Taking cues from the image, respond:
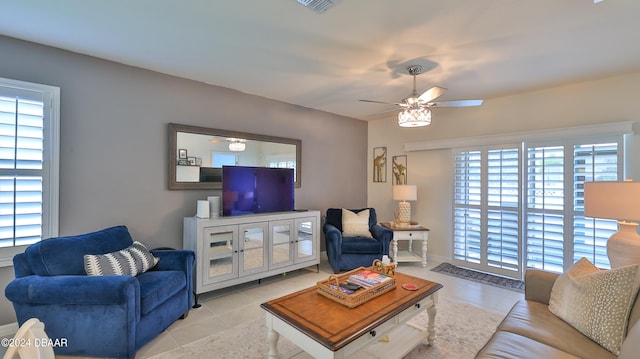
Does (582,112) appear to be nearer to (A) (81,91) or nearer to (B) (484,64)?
(B) (484,64)

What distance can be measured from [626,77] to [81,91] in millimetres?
5785

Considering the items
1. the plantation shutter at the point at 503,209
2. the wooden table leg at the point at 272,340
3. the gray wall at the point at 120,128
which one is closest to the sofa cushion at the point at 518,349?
the wooden table leg at the point at 272,340

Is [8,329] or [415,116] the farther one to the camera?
[415,116]

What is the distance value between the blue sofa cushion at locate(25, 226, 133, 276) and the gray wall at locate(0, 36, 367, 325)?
476mm

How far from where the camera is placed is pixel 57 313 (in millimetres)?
2037

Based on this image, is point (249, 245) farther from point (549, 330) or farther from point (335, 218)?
point (549, 330)

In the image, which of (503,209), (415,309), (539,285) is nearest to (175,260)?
(415,309)

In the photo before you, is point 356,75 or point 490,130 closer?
point 356,75

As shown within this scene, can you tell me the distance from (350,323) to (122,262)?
6.59 ft

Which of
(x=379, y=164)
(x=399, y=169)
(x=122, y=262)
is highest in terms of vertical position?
(x=379, y=164)

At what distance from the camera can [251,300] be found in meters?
3.21

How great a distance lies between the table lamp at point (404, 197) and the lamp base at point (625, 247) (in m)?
2.37

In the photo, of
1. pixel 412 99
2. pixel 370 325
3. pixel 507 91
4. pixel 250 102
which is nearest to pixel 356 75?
pixel 412 99

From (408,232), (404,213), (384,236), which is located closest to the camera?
(384,236)
